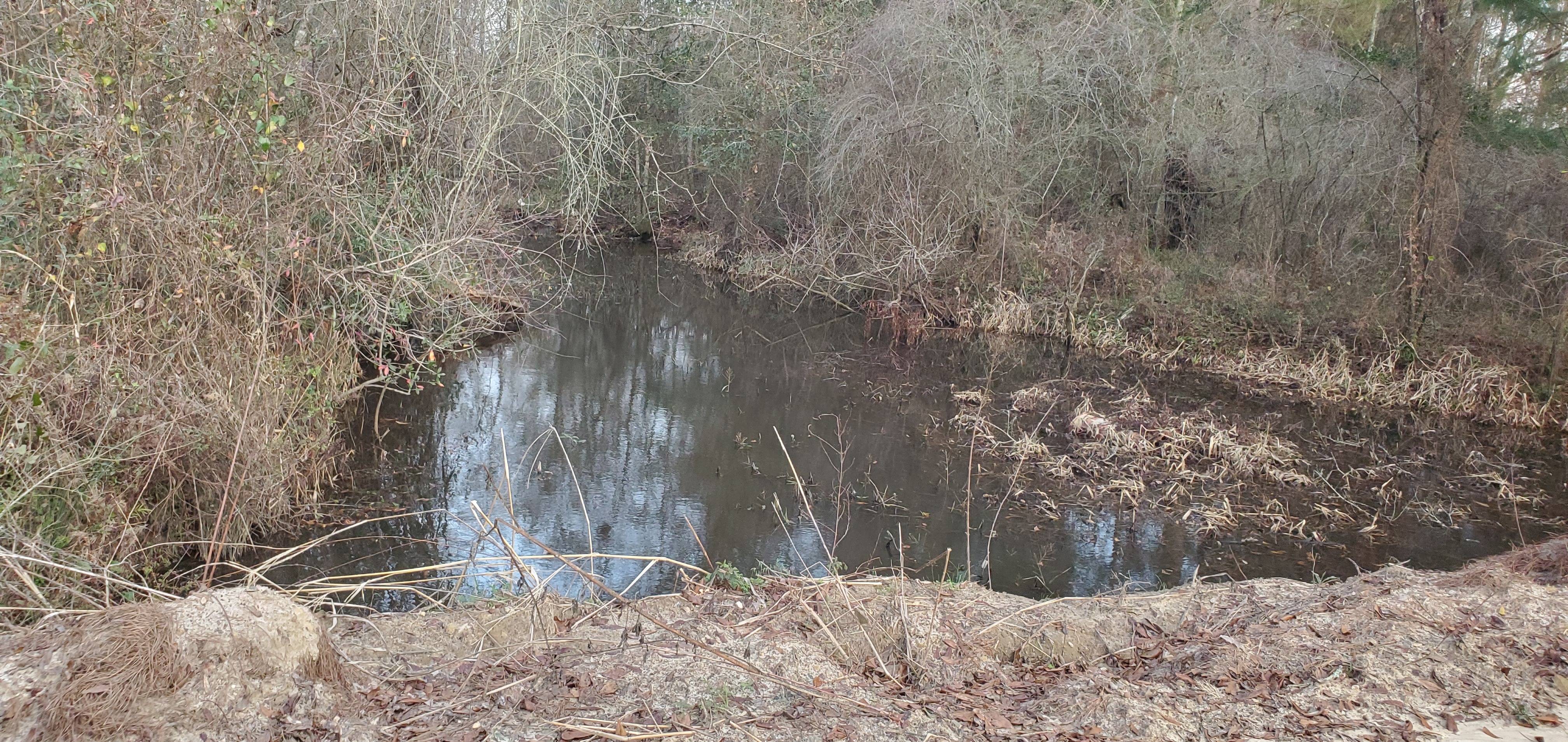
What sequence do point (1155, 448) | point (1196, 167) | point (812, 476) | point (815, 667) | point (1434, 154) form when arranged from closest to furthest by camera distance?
1. point (815, 667)
2. point (812, 476)
3. point (1155, 448)
4. point (1434, 154)
5. point (1196, 167)

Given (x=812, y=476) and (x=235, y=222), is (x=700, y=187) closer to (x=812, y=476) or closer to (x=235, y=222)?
(x=812, y=476)

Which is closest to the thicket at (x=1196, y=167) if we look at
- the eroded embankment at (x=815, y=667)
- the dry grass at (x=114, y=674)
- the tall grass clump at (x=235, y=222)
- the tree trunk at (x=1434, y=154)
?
the tree trunk at (x=1434, y=154)

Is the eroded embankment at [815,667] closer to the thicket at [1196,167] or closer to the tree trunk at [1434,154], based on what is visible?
the thicket at [1196,167]

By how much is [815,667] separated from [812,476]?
478 cm

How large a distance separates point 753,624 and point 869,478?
4.54m

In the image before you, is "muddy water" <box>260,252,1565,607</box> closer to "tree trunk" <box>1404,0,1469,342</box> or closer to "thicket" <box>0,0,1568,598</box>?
"thicket" <box>0,0,1568,598</box>

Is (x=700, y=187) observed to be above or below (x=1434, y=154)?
below

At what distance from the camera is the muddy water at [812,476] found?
23.3ft

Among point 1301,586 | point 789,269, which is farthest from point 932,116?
point 1301,586

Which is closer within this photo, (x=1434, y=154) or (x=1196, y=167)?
(x=1434, y=154)

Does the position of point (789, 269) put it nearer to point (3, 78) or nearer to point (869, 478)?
point (869, 478)

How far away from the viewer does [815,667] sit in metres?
4.02

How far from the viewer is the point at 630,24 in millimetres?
8844

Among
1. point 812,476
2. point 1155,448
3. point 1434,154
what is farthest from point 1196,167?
point 812,476
